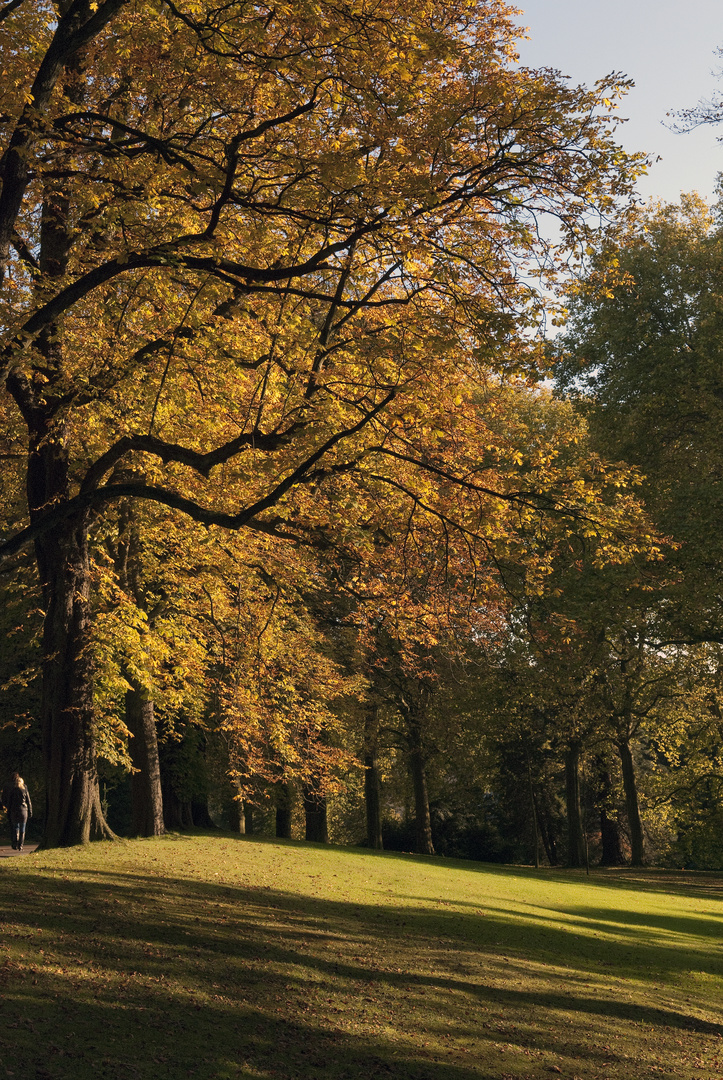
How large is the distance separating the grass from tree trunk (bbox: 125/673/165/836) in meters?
2.96

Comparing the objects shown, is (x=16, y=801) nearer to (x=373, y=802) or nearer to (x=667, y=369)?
(x=373, y=802)

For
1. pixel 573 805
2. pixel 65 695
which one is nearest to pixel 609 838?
pixel 573 805

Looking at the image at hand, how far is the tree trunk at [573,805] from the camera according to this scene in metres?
32.2

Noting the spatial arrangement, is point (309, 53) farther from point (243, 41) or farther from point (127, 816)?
point (127, 816)

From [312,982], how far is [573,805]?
993 inches

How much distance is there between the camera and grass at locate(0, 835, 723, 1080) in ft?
22.0

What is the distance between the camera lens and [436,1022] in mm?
8398

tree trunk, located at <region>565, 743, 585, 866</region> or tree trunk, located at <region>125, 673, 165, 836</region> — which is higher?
tree trunk, located at <region>125, 673, 165, 836</region>

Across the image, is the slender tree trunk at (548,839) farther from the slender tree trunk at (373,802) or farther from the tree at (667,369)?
the tree at (667,369)

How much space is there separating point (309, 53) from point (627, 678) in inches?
863

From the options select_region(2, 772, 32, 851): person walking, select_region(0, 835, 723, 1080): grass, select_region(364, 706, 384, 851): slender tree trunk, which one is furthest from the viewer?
select_region(364, 706, 384, 851): slender tree trunk

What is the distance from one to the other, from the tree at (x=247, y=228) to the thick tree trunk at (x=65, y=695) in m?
0.03

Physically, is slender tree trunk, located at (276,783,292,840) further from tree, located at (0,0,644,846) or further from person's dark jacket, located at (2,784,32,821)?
tree, located at (0,0,644,846)

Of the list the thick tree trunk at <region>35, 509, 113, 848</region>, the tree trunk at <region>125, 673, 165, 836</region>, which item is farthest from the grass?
the tree trunk at <region>125, 673, 165, 836</region>
